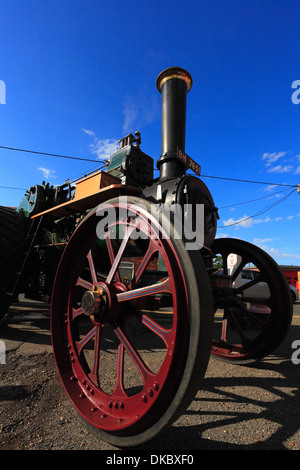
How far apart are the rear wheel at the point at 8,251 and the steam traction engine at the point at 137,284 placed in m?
0.02

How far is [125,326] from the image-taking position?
183 cm

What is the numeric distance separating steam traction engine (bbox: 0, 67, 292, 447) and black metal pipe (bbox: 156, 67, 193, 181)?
1cm

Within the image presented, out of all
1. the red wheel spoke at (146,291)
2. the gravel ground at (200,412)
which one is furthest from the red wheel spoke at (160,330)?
the gravel ground at (200,412)

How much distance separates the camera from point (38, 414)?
5.80 ft

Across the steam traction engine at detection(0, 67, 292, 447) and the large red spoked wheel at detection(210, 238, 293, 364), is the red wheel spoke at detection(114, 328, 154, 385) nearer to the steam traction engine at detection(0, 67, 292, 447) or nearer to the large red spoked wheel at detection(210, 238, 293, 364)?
the steam traction engine at detection(0, 67, 292, 447)

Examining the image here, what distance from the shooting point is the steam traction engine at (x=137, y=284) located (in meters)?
1.20

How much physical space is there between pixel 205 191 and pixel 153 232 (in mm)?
1825

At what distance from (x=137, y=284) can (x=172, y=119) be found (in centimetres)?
241

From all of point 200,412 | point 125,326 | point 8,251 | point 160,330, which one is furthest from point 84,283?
point 8,251

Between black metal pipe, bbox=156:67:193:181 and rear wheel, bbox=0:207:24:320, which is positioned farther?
rear wheel, bbox=0:207:24:320

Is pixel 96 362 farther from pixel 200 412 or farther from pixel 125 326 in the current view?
pixel 200 412

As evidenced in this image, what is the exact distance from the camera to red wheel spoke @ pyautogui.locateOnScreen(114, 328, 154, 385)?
1.39 meters

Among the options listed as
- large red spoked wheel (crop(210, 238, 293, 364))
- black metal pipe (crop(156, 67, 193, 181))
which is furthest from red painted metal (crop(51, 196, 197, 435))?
black metal pipe (crop(156, 67, 193, 181))
